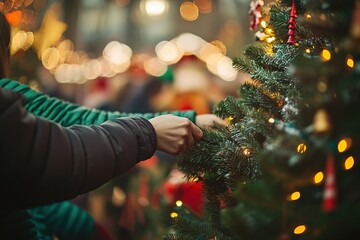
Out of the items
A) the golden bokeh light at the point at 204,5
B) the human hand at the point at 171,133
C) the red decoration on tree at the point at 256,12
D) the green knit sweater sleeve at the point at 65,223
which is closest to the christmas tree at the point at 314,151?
the human hand at the point at 171,133

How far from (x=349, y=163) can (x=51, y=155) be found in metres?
0.45

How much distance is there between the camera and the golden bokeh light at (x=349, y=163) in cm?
76

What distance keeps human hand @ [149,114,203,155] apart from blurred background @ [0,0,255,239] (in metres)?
0.31

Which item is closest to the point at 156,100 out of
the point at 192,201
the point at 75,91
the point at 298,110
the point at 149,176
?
the point at 149,176

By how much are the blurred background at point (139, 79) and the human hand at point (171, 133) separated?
0.31m

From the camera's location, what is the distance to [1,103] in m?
0.80

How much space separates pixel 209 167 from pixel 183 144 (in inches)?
4.3

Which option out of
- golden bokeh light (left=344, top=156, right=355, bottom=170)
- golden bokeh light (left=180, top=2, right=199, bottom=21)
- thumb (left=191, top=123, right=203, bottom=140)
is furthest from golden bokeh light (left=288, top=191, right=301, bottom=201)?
golden bokeh light (left=180, top=2, right=199, bottom=21)

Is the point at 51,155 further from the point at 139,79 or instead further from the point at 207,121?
the point at 139,79

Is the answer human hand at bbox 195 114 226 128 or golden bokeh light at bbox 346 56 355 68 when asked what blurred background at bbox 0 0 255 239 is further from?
golden bokeh light at bbox 346 56 355 68

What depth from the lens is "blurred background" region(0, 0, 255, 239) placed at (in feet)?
10.2

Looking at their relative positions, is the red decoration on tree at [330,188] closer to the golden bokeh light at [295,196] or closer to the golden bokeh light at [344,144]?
the golden bokeh light at [344,144]

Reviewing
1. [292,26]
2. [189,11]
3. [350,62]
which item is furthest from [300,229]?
[189,11]

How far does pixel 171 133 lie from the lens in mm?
1061
